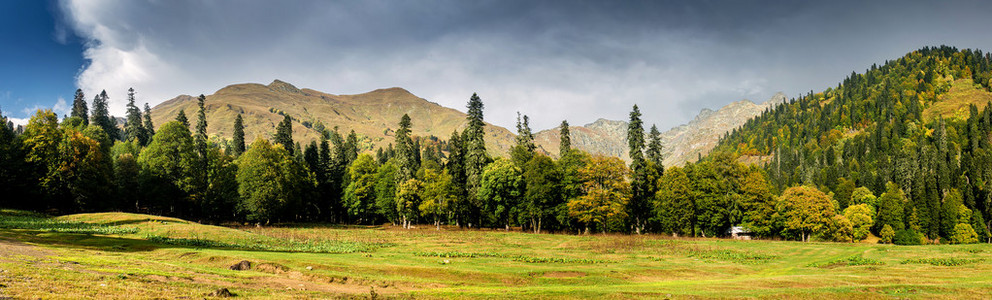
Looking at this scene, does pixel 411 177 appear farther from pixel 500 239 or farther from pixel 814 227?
pixel 814 227

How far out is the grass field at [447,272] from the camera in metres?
16.8

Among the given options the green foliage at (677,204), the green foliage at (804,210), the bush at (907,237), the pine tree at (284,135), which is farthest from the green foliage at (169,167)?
the bush at (907,237)

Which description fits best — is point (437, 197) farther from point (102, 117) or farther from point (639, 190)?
point (102, 117)

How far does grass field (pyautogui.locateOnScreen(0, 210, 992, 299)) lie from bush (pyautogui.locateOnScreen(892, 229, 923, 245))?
8250 centimetres

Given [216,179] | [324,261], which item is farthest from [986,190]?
[216,179]

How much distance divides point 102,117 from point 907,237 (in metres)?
210

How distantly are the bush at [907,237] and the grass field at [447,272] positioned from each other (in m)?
82.5

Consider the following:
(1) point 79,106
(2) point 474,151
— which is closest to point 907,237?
(2) point 474,151

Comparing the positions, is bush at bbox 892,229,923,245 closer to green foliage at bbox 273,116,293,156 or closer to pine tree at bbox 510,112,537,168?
pine tree at bbox 510,112,537,168

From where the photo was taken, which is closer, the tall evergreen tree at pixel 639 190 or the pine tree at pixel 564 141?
the tall evergreen tree at pixel 639 190

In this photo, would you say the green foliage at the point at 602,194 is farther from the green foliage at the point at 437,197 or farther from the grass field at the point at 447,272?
the green foliage at the point at 437,197

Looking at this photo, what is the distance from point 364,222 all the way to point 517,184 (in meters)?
47.9

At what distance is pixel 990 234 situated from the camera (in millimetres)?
114938

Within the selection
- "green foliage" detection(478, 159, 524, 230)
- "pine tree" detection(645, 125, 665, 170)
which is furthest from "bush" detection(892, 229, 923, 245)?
"green foliage" detection(478, 159, 524, 230)
